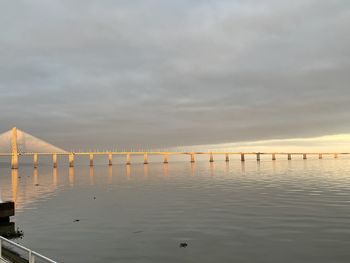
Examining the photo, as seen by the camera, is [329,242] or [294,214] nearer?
[329,242]

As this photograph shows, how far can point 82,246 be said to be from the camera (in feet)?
98.2

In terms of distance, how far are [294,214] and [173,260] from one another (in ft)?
75.4

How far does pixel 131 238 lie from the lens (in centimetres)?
3247

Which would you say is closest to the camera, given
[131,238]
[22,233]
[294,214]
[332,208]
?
[131,238]

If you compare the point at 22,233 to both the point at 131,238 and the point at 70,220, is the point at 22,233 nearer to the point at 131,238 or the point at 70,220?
the point at 70,220

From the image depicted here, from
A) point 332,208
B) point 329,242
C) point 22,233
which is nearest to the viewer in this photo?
point 329,242

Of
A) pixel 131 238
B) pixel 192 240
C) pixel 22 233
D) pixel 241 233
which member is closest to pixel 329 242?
pixel 241 233

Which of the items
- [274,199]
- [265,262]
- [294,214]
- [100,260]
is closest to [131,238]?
[100,260]

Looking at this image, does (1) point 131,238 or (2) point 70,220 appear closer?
(1) point 131,238

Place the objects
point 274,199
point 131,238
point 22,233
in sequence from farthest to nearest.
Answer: point 274,199
point 22,233
point 131,238

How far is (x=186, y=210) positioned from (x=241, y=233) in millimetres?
16172

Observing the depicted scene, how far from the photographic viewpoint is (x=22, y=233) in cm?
3628

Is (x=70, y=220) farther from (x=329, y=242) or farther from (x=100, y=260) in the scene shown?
(x=329, y=242)

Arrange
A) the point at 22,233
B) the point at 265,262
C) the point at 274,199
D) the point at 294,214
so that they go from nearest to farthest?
the point at 265,262, the point at 22,233, the point at 294,214, the point at 274,199
